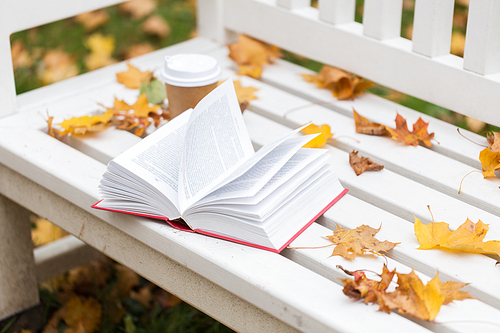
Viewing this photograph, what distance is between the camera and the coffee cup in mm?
1362

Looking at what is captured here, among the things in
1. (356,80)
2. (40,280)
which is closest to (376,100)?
(356,80)

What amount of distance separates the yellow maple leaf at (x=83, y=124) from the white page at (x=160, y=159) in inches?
11.7

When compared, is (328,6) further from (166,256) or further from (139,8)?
(139,8)

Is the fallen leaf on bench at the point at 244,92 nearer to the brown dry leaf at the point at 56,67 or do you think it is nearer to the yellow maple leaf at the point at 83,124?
the yellow maple leaf at the point at 83,124

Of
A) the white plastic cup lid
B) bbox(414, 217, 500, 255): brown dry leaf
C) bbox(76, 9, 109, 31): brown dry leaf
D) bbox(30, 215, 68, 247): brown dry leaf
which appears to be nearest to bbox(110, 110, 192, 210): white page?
the white plastic cup lid

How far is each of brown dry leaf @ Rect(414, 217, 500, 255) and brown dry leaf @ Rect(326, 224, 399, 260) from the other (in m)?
0.06

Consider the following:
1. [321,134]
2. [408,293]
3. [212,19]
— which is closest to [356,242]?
[408,293]

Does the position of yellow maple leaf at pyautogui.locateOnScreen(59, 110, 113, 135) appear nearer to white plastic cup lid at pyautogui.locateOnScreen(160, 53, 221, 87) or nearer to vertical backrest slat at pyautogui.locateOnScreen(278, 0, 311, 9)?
white plastic cup lid at pyautogui.locateOnScreen(160, 53, 221, 87)

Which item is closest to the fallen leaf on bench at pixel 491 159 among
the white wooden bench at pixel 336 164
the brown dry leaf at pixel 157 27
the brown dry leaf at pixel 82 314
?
the white wooden bench at pixel 336 164

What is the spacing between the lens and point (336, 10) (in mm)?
1646

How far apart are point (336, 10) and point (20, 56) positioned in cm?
164

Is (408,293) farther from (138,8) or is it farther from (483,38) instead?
(138,8)

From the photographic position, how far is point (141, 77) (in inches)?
65.8

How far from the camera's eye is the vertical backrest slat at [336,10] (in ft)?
5.40
